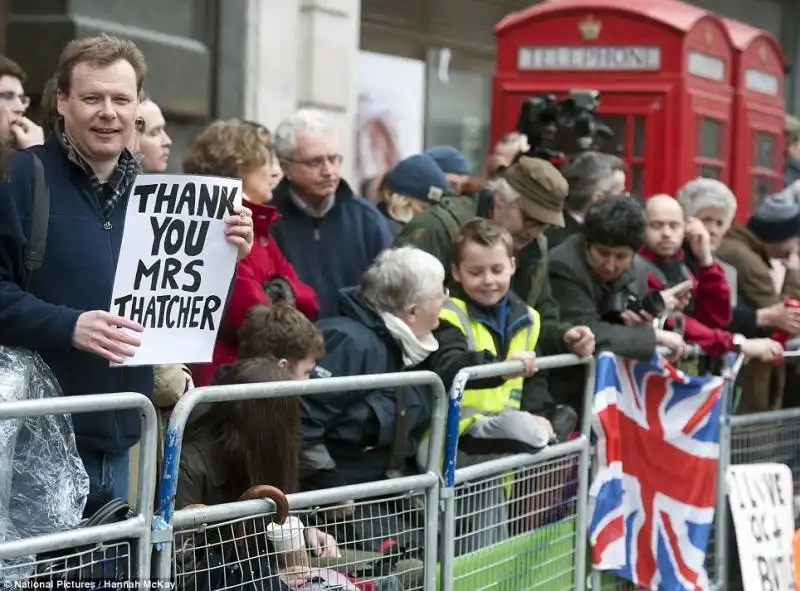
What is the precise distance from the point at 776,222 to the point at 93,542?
21.3 ft

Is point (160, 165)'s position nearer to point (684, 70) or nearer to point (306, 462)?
point (306, 462)

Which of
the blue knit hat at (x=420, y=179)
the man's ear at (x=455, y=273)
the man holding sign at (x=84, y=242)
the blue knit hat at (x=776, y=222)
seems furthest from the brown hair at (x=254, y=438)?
the blue knit hat at (x=776, y=222)

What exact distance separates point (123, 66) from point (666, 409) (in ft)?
11.0

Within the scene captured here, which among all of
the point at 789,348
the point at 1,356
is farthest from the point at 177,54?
the point at 1,356

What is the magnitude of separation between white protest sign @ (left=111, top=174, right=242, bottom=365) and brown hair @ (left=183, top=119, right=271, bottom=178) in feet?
5.86

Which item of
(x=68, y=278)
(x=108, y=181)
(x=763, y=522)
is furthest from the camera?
(x=763, y=522)

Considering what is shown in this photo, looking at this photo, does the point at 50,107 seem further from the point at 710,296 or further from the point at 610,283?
the point at 710,296

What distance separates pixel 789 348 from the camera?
8430mm

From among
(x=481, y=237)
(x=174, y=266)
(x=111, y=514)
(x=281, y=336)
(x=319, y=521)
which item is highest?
(x=481, y=237)

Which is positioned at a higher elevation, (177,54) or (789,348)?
(177,54)

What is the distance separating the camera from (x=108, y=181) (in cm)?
443

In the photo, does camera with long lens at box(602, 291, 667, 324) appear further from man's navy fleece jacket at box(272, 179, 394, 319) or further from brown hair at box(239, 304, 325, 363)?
brown hair at box(239, 304, 325, 363)

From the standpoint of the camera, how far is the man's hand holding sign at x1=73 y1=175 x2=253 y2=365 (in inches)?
167

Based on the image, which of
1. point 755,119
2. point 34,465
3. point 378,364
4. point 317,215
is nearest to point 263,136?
point 317,215
